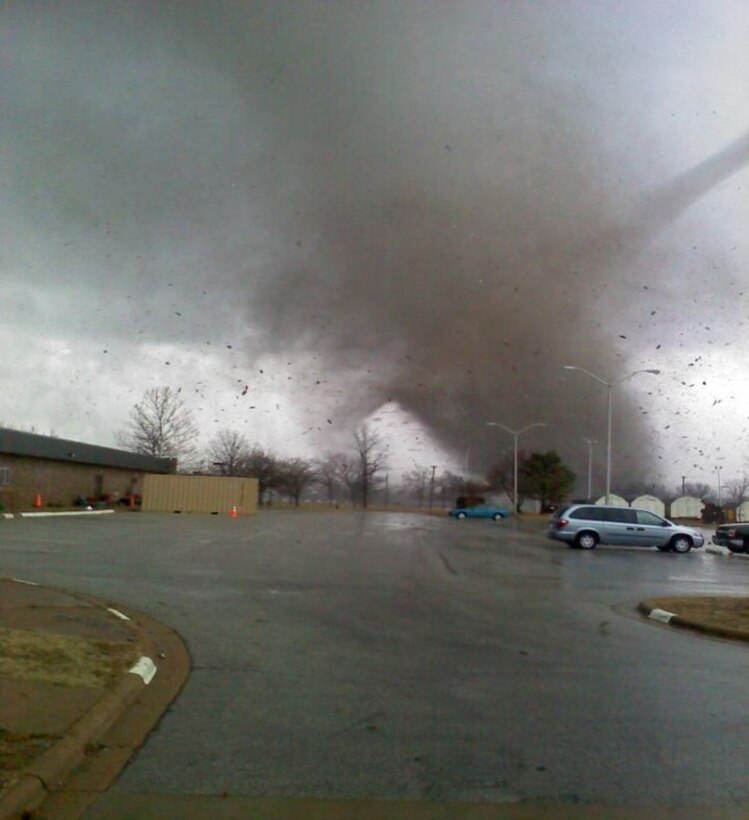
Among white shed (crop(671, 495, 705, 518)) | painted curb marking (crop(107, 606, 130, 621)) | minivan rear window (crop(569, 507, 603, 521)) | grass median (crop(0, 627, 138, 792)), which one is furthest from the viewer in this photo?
white shed (crop(671, 495, 705, 518))

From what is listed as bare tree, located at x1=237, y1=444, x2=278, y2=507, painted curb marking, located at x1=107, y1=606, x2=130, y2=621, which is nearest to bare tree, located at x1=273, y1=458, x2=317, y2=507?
bare tree, located at x1=237, y1=444, x2=278, y2=507

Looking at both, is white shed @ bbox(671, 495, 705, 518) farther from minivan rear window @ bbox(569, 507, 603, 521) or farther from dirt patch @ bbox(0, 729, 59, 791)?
dirt patch @ bbox(0, 729, 59, 791)

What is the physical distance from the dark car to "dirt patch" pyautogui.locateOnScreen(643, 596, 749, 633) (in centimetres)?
1633

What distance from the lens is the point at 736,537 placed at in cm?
2892

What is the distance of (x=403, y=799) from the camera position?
4.57 meters

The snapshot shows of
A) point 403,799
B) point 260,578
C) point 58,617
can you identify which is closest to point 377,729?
point 403,799

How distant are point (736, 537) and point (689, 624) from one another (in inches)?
779

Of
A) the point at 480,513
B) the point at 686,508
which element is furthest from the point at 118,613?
the point at 686,508

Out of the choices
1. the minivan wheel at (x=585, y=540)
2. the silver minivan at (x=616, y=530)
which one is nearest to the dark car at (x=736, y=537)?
the silver minivan at (x=616, y=530)

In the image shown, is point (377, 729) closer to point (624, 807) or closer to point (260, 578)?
point (624, 807)

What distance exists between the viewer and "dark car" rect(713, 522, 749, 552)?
28719mm

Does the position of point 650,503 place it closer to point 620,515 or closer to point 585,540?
point 620,515

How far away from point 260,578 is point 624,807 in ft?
36.5

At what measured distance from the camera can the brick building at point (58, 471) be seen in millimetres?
38375
